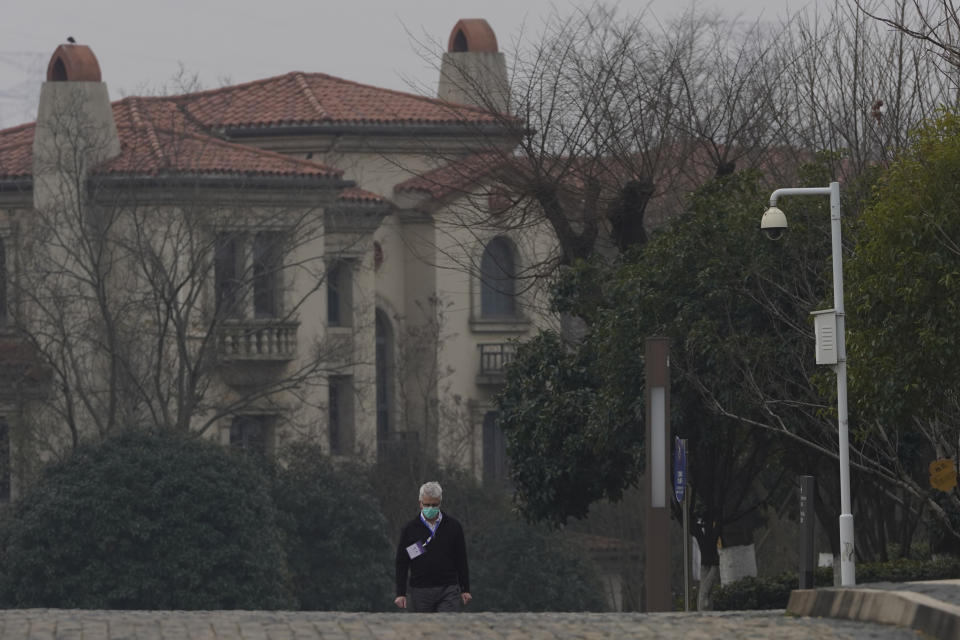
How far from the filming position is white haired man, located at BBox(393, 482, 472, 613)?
14.8 m

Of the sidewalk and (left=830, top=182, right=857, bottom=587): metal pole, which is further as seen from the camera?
(left=830, top=182, right=857, bottom=587): metal pole

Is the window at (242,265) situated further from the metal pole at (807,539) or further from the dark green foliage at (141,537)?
the metal pole at (807,539)

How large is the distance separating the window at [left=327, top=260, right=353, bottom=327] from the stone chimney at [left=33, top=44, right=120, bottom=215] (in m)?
6.76

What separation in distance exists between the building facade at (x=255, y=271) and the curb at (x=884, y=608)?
71.0ft

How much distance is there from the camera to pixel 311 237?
1837 inches

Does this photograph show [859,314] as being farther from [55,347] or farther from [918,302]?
[55,347]

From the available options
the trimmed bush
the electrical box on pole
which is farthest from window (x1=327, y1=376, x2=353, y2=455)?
the electrical box on pole

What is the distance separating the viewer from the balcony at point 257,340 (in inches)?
1725

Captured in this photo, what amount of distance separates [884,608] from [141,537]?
21.3m

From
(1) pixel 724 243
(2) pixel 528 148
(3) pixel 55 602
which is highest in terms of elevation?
(2) pixel 528 148

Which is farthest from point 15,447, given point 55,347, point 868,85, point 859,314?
point 859,314

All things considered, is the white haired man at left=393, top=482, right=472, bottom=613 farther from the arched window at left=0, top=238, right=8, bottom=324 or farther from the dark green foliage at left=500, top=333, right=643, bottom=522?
the arched window at left=0, top=238, right=8, bottom=324

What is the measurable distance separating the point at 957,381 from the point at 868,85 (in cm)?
1076

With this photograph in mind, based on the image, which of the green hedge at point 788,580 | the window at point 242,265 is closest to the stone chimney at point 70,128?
the window at point 242,265
